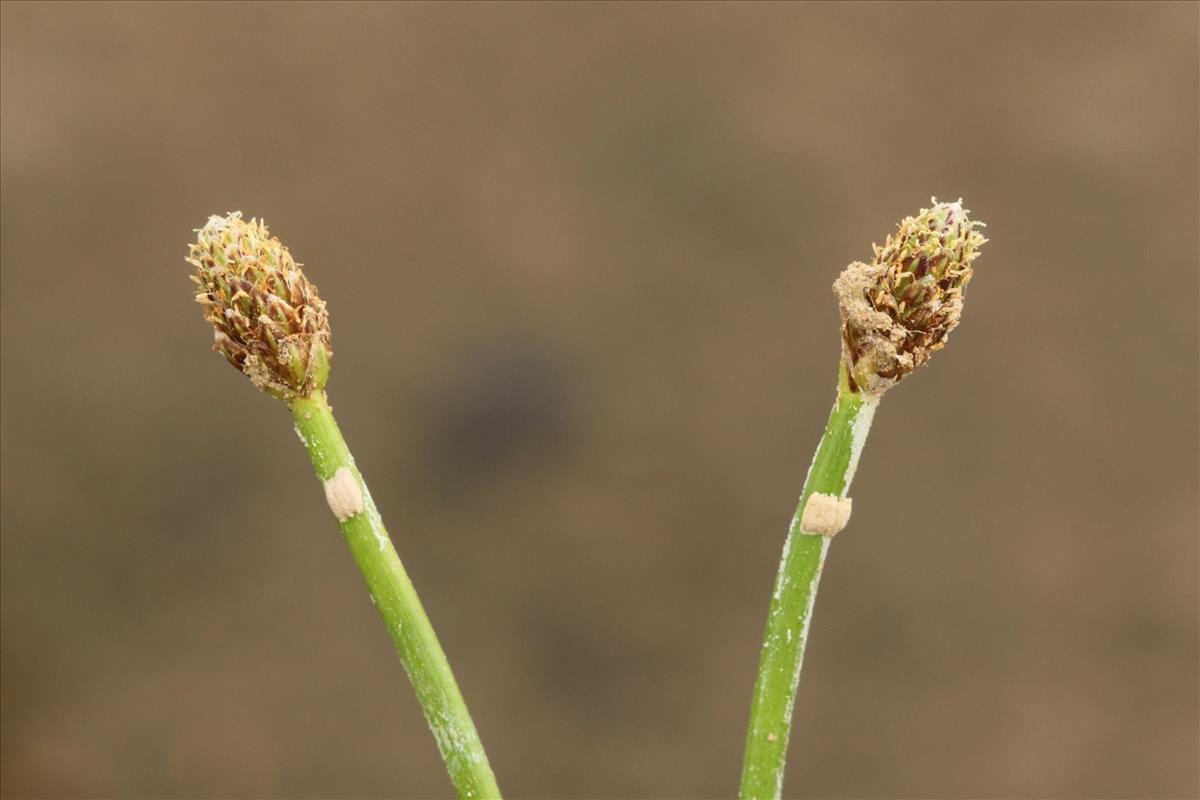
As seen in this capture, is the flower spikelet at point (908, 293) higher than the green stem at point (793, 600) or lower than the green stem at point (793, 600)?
higher

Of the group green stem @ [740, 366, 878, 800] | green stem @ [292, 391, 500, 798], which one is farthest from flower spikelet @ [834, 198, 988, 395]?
green stem @ [292, 391, 500, 798]

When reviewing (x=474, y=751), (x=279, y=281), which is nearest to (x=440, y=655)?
(x=474, y=751)

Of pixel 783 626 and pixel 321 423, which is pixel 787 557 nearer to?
pixel 783 626

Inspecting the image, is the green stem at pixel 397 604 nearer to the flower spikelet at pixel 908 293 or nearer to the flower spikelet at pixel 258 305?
the flower spikelet at pixel 258 305

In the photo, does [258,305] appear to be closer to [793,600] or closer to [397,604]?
[397,604]

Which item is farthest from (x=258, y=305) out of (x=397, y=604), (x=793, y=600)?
(x=793, y=600)

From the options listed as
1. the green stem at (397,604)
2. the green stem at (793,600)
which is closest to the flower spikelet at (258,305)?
the green stem at (397,604)
